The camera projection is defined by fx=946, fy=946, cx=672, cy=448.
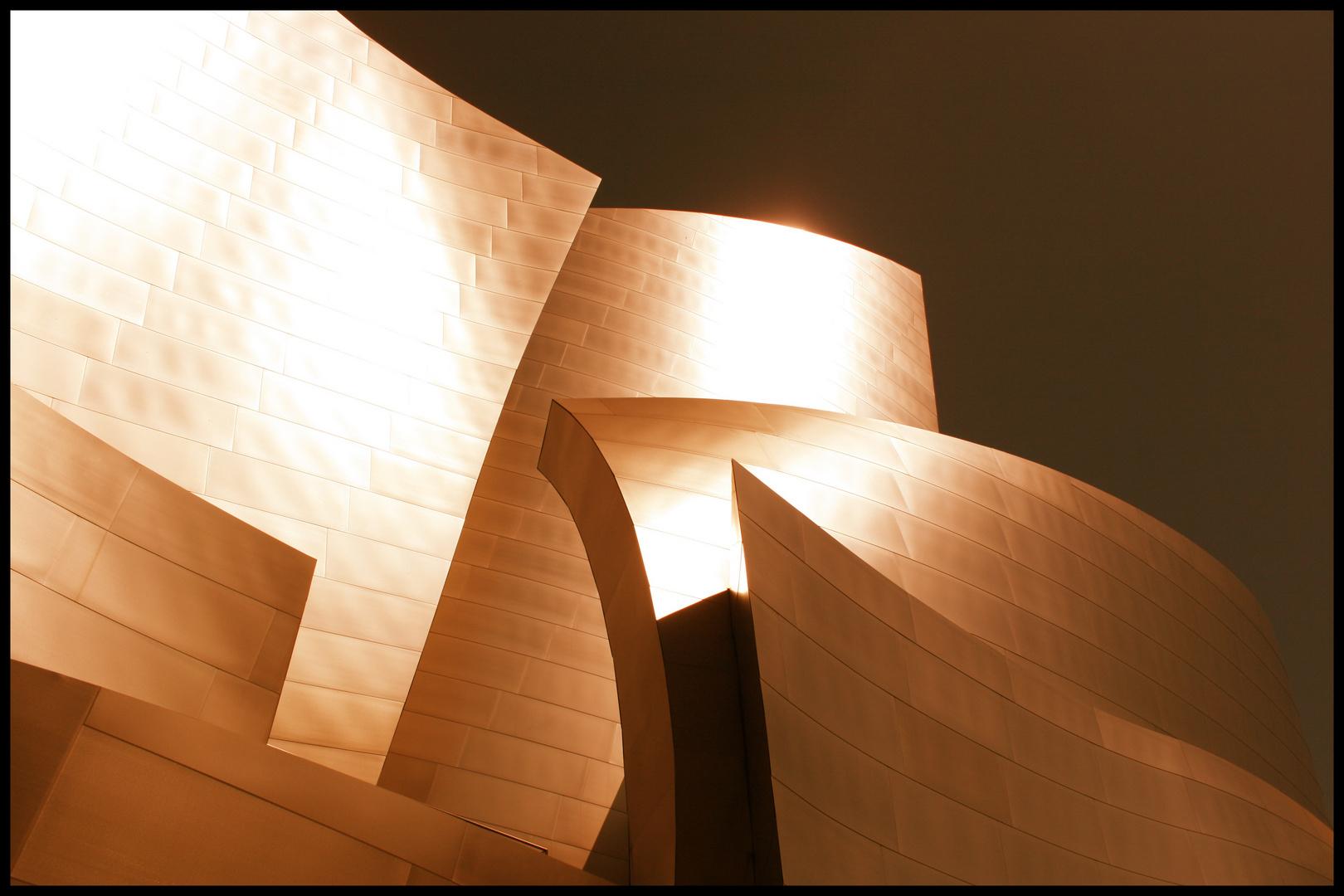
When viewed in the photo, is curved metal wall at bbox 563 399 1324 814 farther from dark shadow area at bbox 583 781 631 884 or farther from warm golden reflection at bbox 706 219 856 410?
warm golden reflection at bbox 706 219 856 410

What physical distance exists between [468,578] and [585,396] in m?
2.81

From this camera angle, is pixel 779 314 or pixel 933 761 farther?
pixel 779 314

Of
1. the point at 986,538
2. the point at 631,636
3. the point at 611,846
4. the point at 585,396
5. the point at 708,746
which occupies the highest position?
the point at 585,396

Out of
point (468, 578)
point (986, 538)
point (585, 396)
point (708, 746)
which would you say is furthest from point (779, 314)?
point (708, 746)

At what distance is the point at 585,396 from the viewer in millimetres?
10711

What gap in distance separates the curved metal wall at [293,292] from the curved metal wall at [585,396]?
157 cm

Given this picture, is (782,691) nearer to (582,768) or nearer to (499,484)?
(582,768)

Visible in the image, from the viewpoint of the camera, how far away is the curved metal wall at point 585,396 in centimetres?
755

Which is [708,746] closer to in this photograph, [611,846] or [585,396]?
[611,846]

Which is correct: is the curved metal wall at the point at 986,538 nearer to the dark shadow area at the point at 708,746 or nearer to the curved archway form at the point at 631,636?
the curved archway form at the point at 631,636

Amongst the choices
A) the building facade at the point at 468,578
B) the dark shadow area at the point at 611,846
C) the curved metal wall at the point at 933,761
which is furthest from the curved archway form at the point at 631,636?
the dark shadow area at the point at 611,846

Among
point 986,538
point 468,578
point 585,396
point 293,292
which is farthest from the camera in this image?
point 585,396

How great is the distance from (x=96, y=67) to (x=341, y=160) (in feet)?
6.19

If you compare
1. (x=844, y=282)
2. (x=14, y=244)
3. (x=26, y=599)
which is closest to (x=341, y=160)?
(x=14, y=244)
